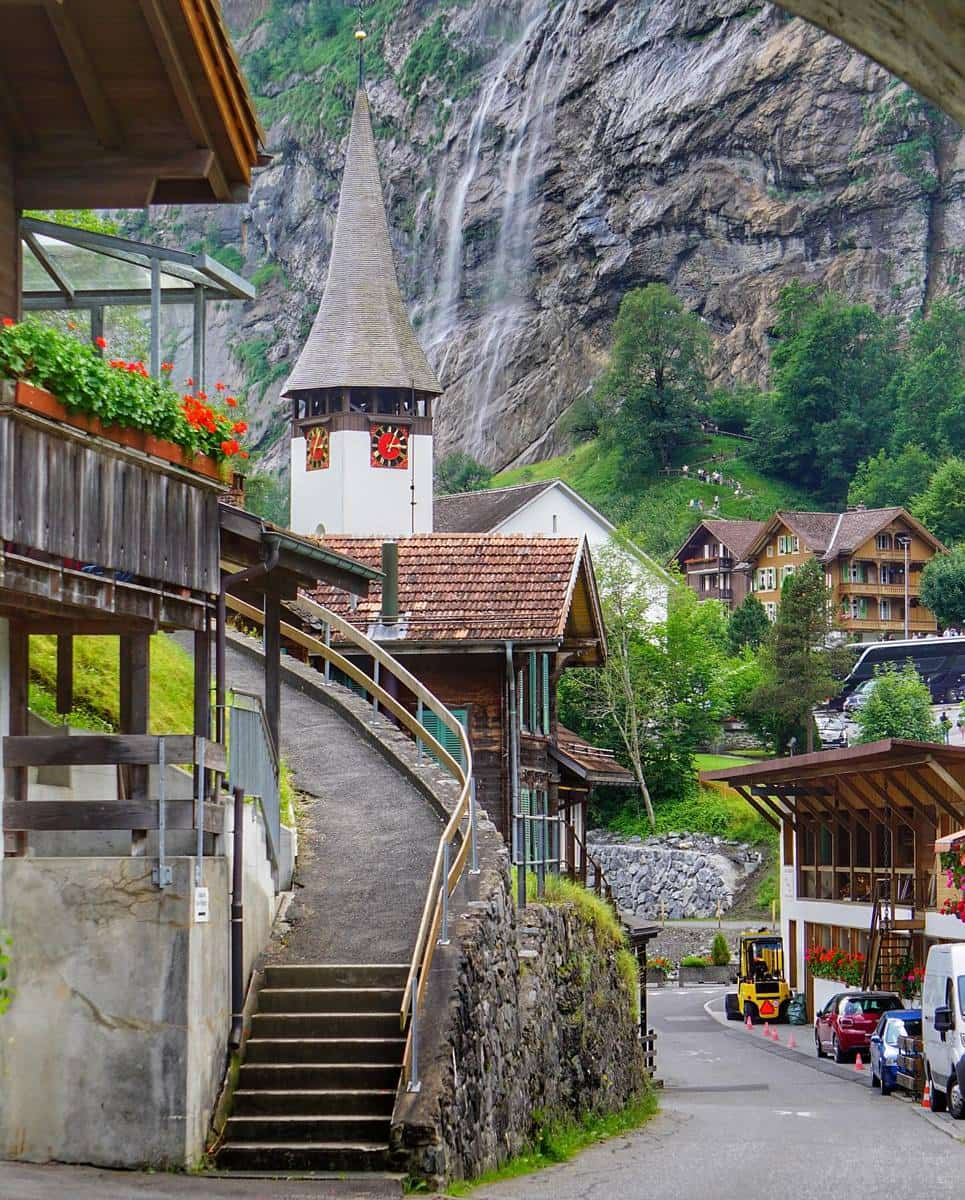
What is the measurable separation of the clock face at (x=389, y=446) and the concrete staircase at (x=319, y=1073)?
70.8m

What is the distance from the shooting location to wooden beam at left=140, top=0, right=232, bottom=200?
1492 centimetres

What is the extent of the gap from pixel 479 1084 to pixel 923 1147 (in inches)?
261

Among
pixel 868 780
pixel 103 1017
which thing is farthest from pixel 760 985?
pixel 103 1017

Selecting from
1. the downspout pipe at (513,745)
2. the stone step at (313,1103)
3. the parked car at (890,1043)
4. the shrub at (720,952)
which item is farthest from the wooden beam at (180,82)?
the shrub at (720,952)

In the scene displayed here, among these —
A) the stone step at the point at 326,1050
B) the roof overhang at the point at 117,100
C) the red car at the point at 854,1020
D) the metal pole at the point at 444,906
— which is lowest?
the red car at the point at 854,1020

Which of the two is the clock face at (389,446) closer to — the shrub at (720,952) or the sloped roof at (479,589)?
the shrub at (720,952)

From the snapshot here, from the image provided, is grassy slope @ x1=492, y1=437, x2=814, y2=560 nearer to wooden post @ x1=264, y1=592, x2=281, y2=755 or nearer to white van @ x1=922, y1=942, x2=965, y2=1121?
white van @ x1=922, y1=942, x2=965, y2=1121

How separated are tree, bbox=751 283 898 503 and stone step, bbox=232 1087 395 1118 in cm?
13555

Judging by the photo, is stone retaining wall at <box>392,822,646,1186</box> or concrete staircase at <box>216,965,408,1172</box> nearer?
concrete staircase at <box>216,965,408,1172</box>

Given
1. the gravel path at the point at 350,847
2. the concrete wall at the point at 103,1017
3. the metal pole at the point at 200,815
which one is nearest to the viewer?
the concrete wall at the point at 103,1017

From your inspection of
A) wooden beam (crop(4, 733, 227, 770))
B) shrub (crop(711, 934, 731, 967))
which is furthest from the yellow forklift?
wooden beam (crop(4, 733, 227, 770))

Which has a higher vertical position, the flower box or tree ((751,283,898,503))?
tree ((751,283,898,503))

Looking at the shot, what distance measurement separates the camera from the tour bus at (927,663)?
8994 cm

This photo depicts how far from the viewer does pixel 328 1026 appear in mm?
15656
